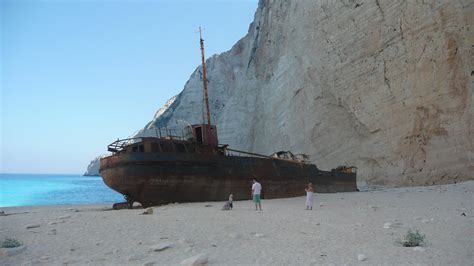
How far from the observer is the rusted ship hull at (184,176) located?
51.7ft

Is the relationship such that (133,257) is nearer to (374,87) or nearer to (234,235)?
(234,235)

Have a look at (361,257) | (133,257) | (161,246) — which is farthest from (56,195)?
(361,257)

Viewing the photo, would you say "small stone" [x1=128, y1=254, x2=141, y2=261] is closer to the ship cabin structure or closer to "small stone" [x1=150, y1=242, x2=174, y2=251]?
"small stone" [x1=150, y1=242, x2=174, y2=251]

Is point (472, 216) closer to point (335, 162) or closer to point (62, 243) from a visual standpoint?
point (62, 243)

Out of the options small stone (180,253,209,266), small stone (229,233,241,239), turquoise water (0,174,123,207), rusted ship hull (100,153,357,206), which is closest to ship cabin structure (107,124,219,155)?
rusted ship hull (100,153,357,206)

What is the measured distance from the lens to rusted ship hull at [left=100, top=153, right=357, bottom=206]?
51.7 feet

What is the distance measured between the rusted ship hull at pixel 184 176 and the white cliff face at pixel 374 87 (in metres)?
11.6

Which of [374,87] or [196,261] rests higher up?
[374,87]

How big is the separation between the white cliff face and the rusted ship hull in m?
11.6

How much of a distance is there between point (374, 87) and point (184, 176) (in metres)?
20.1

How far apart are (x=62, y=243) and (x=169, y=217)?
363 cm

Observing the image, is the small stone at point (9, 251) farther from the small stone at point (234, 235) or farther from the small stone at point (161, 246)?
the small stone at point (234, 235)

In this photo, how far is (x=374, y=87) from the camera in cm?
3055

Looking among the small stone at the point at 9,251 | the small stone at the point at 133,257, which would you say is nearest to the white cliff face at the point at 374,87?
the small stone at the point at 9,251
